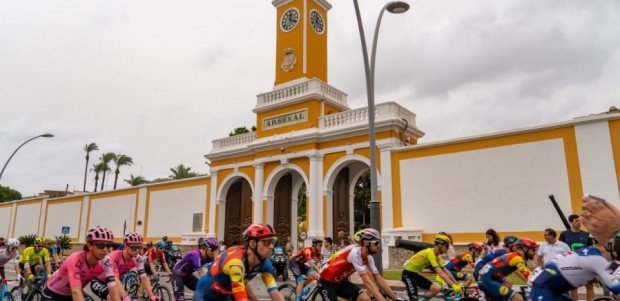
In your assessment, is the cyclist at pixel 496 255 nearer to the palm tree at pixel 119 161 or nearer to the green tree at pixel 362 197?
the green tree at pixel 362 197

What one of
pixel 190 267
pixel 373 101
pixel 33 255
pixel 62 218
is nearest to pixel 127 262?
pixel 190 267

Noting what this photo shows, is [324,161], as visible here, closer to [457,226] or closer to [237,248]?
[457,226]

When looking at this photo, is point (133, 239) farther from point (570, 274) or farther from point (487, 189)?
point (487, 189)

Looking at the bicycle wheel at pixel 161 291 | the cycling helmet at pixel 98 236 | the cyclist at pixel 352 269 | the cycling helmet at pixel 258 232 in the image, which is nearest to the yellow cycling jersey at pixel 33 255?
the bicycle wheel at pixel 161 291

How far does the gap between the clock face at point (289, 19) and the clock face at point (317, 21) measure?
2.82 feet

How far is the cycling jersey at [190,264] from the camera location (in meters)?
7.97

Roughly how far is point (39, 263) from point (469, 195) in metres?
14.7

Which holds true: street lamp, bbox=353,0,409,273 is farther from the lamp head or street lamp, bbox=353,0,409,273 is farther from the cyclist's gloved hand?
the cyclist's gloved hand

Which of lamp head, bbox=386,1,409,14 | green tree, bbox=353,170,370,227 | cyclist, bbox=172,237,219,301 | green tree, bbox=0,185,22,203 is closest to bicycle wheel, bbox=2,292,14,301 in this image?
cyclist, bbox=172,237,219,301

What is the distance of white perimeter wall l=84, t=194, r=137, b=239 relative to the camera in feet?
106

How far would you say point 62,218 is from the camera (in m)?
38.1

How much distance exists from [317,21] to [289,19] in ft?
5.28

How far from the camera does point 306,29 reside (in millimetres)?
25453

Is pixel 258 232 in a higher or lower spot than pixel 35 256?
higher
